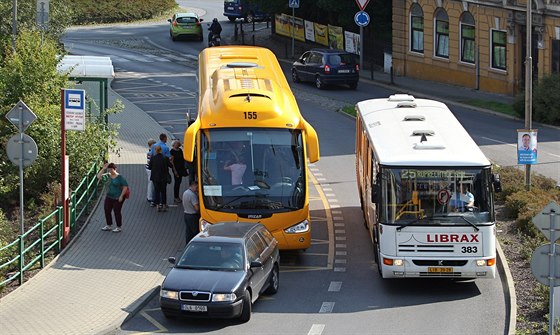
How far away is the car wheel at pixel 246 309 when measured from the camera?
2014 centimetres

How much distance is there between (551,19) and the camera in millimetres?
46125

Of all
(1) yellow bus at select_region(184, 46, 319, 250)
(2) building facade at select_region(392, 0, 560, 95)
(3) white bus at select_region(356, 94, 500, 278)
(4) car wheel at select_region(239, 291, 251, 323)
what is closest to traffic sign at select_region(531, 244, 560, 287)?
(3) white bus at select_region(356, 94, 500, 278)

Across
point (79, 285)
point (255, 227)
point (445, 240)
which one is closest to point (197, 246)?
point (255, 227)

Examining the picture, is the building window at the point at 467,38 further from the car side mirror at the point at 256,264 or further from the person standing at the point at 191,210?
the car side mirror at the point at 256,264

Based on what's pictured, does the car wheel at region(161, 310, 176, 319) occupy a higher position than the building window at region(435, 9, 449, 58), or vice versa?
the building window at region(435, 9, 449, 58)

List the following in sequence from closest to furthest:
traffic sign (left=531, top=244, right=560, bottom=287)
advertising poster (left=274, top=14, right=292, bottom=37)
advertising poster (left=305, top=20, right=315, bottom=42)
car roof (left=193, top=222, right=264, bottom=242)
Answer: traffic sign (left=531, top=244, right=560, bottom=287) → car roof (left=193, top=222, right=264, bottom=242) → advertising poster (left=305, top=20, right=315, bottom=42) → advertising poster (left=274, top=14, right=292, bottom=37)

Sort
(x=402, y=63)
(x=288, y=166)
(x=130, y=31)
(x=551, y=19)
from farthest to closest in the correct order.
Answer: (x=130, y=31)
(x=402, y=63)
(x=551, y=19)
(x=288, y=166)

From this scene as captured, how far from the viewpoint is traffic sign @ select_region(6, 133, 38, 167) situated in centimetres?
2384

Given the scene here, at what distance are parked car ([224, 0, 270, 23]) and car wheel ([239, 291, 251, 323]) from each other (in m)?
54.3

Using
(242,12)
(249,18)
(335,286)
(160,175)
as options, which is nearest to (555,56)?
(160,175)

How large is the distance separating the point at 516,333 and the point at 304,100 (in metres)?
28.8

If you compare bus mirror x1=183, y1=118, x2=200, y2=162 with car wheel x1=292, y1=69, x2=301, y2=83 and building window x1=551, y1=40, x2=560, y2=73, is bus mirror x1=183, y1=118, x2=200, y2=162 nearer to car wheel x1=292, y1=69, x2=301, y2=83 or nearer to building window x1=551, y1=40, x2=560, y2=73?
building window x1=551, y1=40, x2=560, y2=73

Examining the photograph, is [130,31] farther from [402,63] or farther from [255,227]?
[255,227]

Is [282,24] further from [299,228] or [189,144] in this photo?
[299,228]
